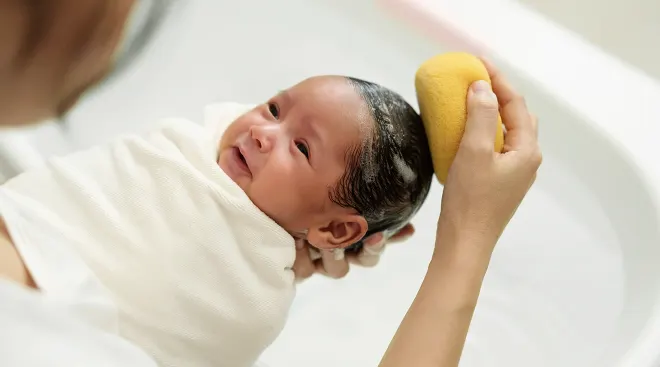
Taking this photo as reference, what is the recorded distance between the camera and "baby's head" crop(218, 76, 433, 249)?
0.80 m

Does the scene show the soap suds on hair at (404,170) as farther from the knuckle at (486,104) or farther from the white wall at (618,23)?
the white wall at (618,23)

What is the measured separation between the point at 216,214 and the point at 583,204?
0.71 m

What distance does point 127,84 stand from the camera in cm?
141

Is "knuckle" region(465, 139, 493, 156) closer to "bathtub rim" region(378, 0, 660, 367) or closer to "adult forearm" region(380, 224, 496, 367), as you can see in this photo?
"adult forearm" region(380, 224, 496, 367)

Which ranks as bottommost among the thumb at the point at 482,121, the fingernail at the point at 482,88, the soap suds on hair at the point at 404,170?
the soap suds on hair at the point at 404,170

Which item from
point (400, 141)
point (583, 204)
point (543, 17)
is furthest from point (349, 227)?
point (543, 17)

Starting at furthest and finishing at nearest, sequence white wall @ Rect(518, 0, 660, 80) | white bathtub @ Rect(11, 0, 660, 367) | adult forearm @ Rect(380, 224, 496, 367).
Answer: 1. white wall @ Rect(518, 0, 660, 80)
2. white bathtub @ Rect(11, 0, 660, 367)
3. adult forearm @ Rect(380, 224, 496, 367)

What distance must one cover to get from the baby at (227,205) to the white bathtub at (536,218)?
0.28m

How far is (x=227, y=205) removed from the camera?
30.6 inches

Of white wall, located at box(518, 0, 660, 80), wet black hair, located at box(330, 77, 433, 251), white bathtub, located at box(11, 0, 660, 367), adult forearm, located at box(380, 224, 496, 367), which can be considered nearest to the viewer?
adult forearm, located at box(380, 224, 496, 367)

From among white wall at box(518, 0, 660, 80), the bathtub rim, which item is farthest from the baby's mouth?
white wall at box(518, 0, 660, 80)

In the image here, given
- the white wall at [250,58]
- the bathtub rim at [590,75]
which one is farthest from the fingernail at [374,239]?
the white wall at [250,58]

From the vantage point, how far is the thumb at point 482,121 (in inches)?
28.8

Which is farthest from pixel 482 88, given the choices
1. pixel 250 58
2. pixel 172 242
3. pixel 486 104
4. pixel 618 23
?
pixel 250 58
